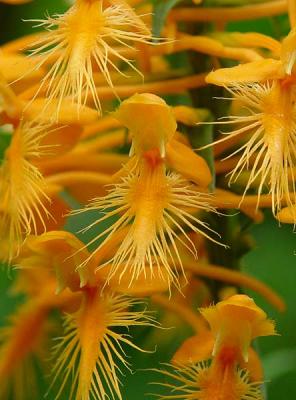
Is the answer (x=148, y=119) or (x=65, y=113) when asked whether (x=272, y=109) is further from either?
(x=65, y=113)

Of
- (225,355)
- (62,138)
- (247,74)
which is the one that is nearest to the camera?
(247,74)

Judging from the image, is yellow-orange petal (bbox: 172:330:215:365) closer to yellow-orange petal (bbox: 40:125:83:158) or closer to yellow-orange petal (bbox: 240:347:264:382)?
yellow-orange petal (bbox: 240:347:264:382)

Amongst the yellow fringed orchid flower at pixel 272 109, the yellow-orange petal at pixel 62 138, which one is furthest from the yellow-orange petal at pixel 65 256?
the yellow fringed orchid flower at pixel 272 109

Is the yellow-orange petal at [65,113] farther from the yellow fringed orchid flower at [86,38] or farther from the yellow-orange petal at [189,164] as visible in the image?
the yellow-orange petal at [189,164]

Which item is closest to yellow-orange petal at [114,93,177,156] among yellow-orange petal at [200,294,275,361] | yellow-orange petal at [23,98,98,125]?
yellow-orange petal at [23,98,98,125]

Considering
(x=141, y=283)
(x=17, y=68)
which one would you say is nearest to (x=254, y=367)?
(x=141, y=283)

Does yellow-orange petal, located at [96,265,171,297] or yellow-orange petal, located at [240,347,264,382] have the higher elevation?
yellow-orange petal, located at [96,265,171,297]
